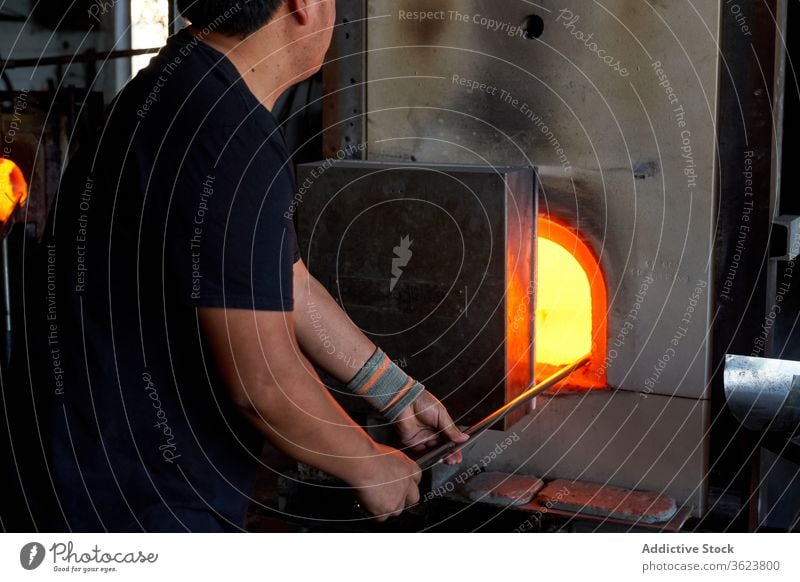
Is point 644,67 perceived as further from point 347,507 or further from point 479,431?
point 347,507

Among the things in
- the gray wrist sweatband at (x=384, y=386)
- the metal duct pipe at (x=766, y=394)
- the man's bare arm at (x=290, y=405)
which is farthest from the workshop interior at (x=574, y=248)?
the man's bare arm at (x=290, y=405)

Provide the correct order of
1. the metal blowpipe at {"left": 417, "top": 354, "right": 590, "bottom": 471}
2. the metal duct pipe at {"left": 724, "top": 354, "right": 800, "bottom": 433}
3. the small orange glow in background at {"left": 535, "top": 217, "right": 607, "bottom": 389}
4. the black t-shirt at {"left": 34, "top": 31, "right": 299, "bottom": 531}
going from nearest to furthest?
the black t-shirt at {"left": 34, "top": 31, "right": 299, "bottom": 531} < the metal blowpipe at {"left": 417, "top": 354, "right": 590, "bottom": 471} < the metal duct pipe at {"left": 724, "top": 354, "right": 800, "bottom": 433} < the small orange glow in background at {"left": 535, "top": 217, "right": 607, "bottom": 389}

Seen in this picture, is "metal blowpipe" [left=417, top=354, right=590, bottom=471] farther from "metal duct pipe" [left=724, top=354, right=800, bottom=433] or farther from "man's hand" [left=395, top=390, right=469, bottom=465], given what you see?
"metal duct pipe" [left=724, top=354, right=800, bottom=433]

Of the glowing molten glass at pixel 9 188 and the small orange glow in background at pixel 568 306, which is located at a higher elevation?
the glowing molten glass at pixel 9 188

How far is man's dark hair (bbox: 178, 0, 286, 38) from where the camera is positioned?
122 cm

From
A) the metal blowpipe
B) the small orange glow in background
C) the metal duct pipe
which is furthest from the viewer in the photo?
the small orange glow in background

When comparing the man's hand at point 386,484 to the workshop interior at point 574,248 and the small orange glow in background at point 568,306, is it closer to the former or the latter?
the workshop interior at point 574,248

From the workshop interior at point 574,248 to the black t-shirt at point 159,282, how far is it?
0.44 m

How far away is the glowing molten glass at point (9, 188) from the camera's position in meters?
→ 2.23

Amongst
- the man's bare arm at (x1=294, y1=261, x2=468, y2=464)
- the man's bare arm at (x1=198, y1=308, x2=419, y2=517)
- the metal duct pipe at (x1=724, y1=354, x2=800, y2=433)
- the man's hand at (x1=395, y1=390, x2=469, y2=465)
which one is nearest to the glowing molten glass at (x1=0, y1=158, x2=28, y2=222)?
the man's bare arm at (x1=294, y1=261, x2=468, y2=464)

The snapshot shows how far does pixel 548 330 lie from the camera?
6.03ft
